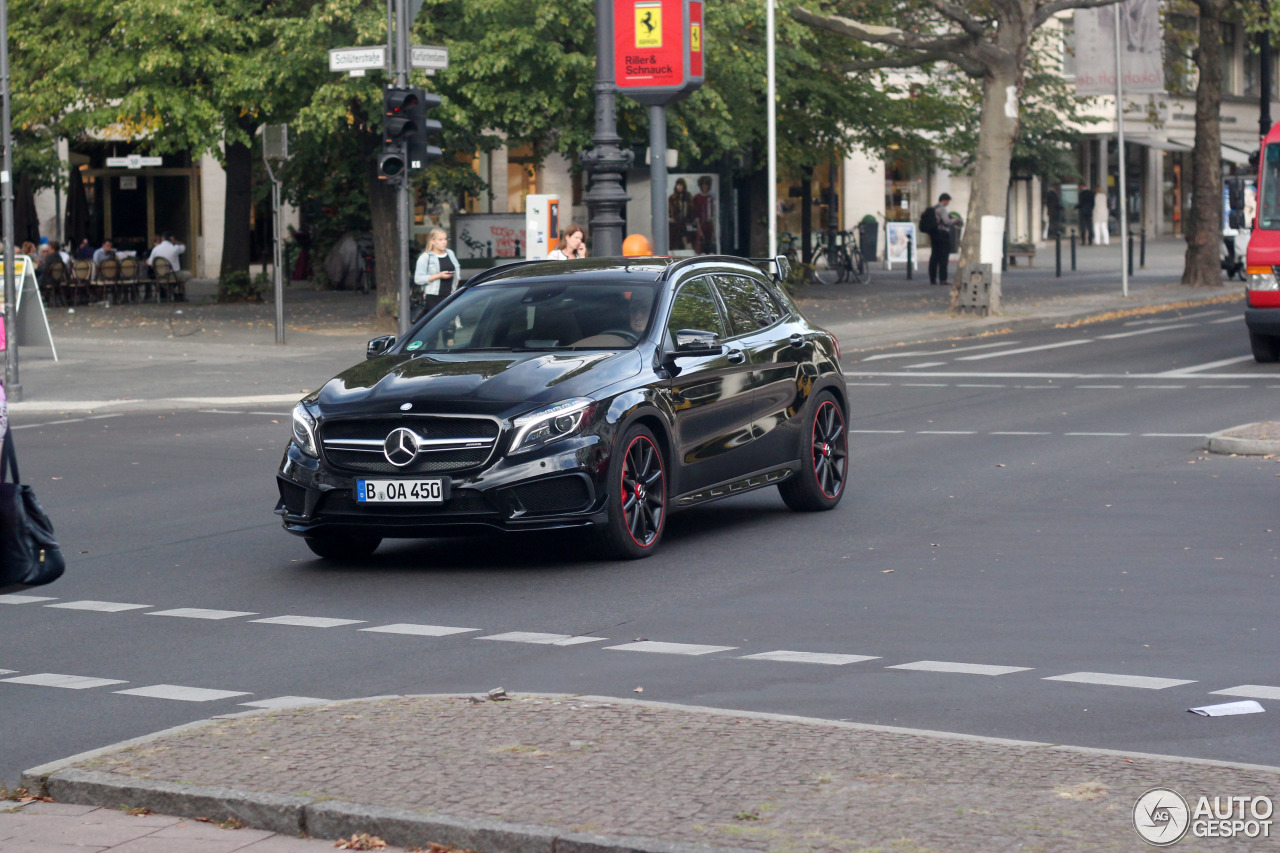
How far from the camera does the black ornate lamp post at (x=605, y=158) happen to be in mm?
21797

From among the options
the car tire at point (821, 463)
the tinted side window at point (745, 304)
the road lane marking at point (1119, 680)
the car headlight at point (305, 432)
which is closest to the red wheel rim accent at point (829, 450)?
the car tire at point (821, 463)

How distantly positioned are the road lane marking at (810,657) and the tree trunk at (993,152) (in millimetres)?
24670

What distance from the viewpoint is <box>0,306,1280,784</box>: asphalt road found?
6.83m

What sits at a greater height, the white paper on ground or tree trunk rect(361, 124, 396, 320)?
tree trunk rect(361, 124, 396, 320)

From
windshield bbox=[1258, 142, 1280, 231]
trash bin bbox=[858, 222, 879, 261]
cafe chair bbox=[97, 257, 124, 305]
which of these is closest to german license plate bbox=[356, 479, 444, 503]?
windshield bbox=[1258, 142, 1280, 231]

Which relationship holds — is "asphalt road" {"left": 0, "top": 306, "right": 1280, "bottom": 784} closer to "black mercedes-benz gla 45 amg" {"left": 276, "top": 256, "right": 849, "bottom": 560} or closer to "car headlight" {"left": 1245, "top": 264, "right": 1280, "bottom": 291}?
"black mercedes-benz gla 45 amg" {"left": 276, "top": 256, "right": 849, "bottom": 560}

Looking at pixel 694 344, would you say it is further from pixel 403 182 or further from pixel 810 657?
pixel 403 182

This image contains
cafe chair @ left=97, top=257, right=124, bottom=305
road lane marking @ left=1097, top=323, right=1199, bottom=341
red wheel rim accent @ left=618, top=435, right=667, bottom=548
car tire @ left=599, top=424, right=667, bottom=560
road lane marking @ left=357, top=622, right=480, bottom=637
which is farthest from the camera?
cafe chair @ left=97, top=257, right=124, bottom=305

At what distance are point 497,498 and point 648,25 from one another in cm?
1536

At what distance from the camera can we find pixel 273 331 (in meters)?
30.6

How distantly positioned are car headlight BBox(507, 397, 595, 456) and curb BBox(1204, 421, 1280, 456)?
21.9 feet

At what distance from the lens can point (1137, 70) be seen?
37.0 meters

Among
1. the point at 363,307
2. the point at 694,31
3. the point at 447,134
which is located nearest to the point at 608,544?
the point at 694,31

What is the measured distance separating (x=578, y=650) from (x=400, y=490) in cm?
208
